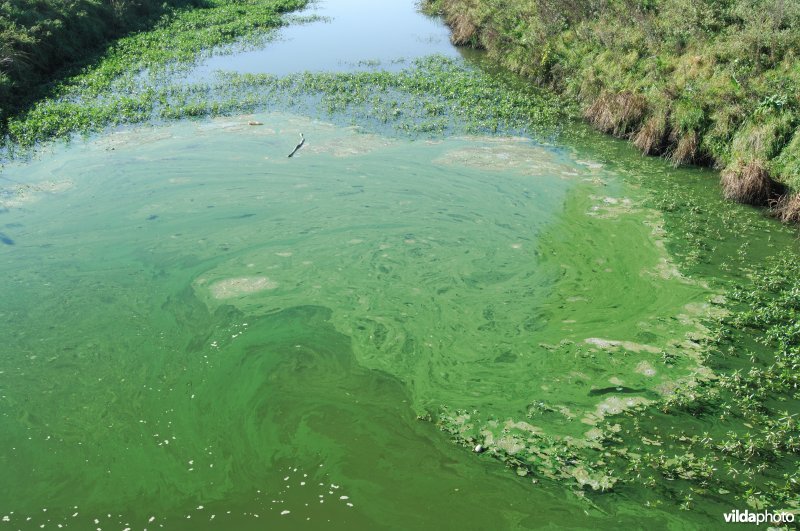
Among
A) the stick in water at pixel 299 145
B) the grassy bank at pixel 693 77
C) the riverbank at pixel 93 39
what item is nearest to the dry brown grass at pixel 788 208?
the grassy bank at pixel 693 77

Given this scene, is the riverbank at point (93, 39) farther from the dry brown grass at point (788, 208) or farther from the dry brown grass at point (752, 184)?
the dry brown grass at point (788, 208)

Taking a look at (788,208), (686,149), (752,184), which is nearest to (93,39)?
(686,149)

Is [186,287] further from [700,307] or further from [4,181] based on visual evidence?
[700,307]

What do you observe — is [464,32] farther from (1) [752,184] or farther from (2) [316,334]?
(2) [316,334]

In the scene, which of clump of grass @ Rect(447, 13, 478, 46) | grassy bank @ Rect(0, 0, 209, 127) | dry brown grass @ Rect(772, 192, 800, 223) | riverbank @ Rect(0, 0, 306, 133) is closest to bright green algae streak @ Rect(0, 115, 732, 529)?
dry brown grass @ Rect(772, 192, 800, 223)

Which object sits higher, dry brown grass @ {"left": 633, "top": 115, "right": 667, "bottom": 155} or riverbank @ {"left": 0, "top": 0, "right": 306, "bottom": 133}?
riverbank @ {"left": 0, "top": 0, "right": 306, "bottom": 133}

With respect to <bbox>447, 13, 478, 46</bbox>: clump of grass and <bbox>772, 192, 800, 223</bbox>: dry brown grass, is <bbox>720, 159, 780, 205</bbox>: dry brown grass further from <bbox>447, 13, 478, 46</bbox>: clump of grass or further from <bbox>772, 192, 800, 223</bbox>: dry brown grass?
<bbox>447, 13, 478, 46</bbox>: clump of grass
